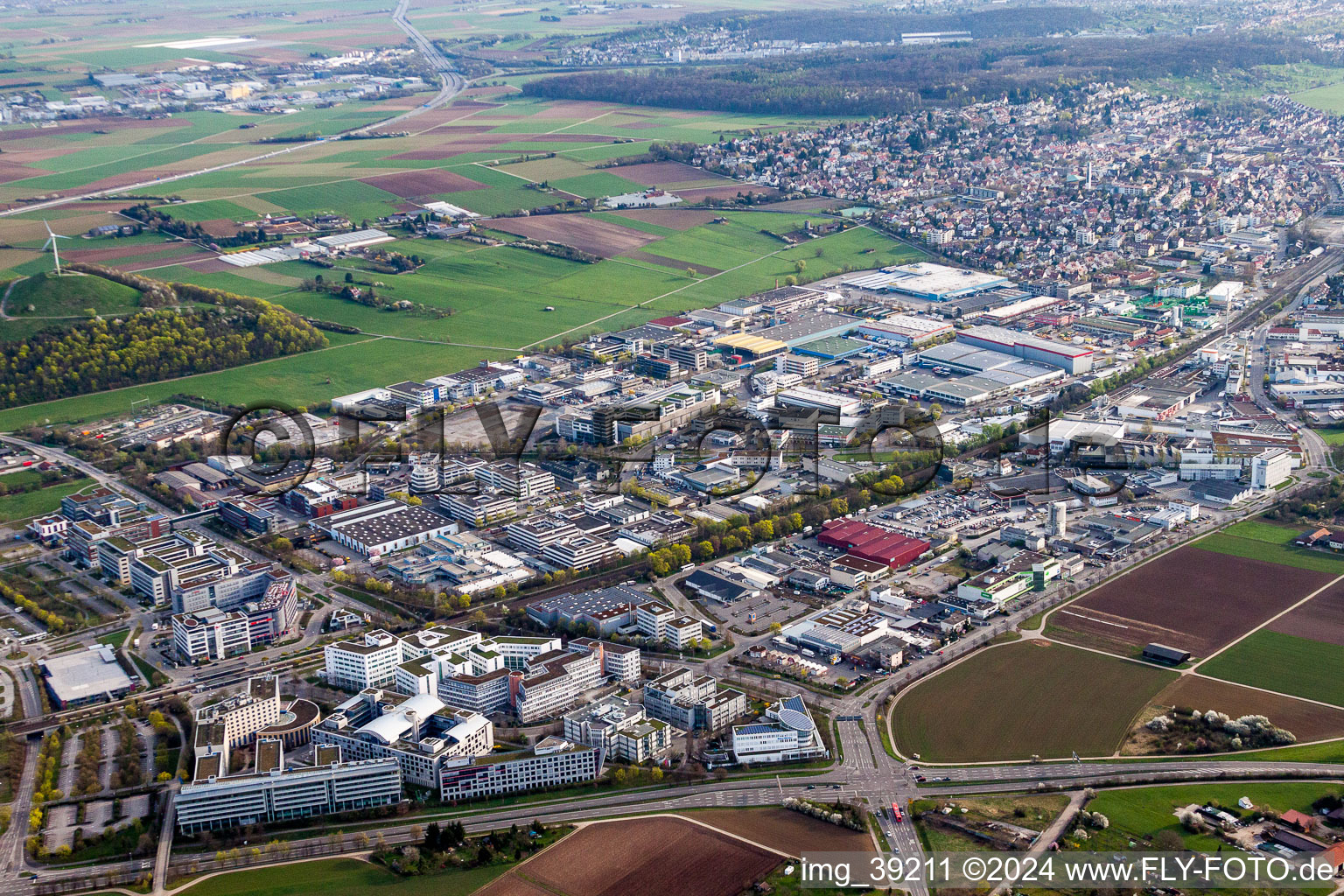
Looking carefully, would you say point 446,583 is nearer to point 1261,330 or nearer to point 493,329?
point 493,329

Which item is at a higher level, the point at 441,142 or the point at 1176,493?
the point at 441,142

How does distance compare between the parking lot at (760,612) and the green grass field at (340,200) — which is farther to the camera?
the green grass field at (340,200)

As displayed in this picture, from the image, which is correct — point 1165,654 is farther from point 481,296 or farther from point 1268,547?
point 481,296

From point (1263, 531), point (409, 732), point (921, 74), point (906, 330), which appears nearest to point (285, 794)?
point (409, 732)

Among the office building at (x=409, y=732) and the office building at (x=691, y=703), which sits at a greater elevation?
the office building at (x=409, y=732)

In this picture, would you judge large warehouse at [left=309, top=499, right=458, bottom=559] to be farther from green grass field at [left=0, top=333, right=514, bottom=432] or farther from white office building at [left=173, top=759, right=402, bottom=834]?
white office building at [left=173, top=759, right=402, bottom=834]

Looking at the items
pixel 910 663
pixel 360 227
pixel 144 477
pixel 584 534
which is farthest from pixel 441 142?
pixel 910 663

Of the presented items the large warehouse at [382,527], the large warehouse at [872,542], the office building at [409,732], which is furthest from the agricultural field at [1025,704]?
the large warehouse at [382,527]

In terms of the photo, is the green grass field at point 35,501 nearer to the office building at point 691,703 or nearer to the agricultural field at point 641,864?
the office building at point 691,703
